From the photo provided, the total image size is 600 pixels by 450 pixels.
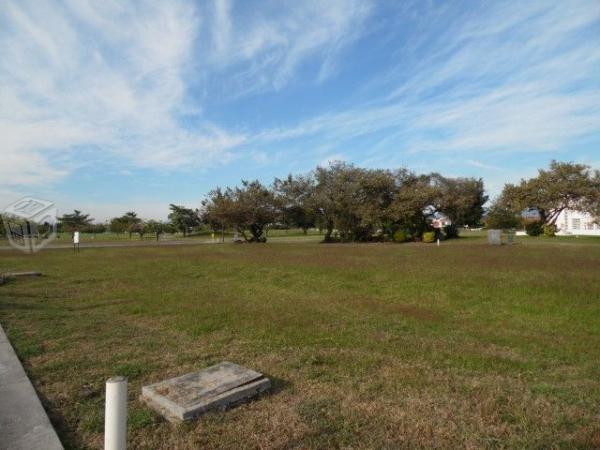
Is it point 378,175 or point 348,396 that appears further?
point 378,175

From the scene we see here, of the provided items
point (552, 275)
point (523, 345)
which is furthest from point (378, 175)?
point (523, 345)

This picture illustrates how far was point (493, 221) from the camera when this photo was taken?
184 feet

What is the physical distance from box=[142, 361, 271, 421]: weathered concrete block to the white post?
3.31 ft

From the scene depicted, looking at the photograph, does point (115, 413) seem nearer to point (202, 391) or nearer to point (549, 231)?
point (202, 391)

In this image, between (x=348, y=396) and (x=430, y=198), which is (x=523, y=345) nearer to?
(x=348, y=396)

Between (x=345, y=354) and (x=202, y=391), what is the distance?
2091 millimetres

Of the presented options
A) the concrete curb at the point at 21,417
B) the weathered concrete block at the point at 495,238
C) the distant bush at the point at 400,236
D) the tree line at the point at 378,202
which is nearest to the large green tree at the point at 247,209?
the tree line at the point at 378,202

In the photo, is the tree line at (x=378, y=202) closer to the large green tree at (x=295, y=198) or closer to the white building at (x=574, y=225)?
the large green tree at (x=295, y=198)

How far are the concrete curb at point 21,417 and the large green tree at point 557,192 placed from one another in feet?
139

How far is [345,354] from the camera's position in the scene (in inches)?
202

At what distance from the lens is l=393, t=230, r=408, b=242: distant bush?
3644 centimetres

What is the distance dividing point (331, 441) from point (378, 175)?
115 ft

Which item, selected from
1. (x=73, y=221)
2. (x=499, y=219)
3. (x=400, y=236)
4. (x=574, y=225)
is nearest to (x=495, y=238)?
(x=400, y=236)

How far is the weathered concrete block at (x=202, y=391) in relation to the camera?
337cm
